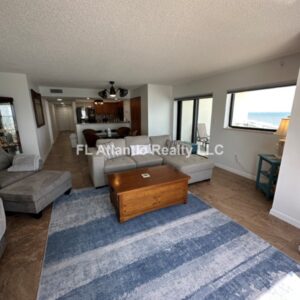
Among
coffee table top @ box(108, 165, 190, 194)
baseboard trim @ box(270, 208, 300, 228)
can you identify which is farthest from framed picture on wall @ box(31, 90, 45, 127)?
baseboard trim @ box(270, 208, 300, 228)

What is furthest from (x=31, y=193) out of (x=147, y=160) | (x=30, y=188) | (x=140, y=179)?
(x=147, y=160)

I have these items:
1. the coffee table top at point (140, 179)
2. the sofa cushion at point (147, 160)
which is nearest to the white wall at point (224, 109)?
the sofa cushion at point (147, 160)

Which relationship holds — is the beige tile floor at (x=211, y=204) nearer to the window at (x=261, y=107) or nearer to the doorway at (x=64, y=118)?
the window at (x=261, y=107)

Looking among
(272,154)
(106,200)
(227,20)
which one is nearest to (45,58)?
(106,200)

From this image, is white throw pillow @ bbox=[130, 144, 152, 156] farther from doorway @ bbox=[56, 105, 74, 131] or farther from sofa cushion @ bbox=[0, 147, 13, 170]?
doorway @ bbox=[56, 105, 74, 131]

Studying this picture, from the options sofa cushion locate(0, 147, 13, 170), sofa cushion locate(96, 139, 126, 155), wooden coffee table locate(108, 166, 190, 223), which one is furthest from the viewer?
sofa cushion locate(96, 139, 126, 155)

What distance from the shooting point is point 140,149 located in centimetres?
367

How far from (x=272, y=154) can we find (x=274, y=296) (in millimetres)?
2458

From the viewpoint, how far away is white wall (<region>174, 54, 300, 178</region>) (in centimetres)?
278

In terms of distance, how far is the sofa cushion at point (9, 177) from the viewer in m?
2.27

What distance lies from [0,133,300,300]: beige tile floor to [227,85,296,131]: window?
4.12ft

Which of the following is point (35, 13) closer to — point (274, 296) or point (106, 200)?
point (106, 200)

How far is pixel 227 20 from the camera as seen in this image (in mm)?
1609

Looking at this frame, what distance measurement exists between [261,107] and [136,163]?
2.84 m
